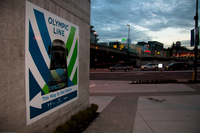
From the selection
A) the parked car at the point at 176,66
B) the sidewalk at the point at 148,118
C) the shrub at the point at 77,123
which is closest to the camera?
the shrub at the point at 77,123

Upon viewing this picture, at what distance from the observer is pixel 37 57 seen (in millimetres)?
3303

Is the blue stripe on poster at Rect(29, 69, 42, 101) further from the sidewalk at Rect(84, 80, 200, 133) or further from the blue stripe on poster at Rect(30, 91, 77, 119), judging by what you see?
the sidewalk at Rect(84, 80, 200, 133)

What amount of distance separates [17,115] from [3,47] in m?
1.34

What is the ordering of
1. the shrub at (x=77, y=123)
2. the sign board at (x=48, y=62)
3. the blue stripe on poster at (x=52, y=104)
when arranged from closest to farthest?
the sign board at (x=48, y=62)
the blue stripe on poster at (x=52, y=104)
the shrub at (x=77, y=123)

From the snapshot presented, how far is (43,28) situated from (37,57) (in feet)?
2.45

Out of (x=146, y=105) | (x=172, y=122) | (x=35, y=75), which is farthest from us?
(x=146, y=105)

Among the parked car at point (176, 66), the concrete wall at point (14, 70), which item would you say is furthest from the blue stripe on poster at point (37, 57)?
the parked car at point (176, 66)

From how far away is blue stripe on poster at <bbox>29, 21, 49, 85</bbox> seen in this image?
3121 mm

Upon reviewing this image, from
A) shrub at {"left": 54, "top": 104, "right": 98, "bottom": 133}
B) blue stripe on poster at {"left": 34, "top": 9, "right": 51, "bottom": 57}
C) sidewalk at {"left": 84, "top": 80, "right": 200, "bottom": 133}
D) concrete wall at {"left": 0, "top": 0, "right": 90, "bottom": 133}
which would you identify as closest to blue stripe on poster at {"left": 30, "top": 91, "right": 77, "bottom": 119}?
concrete wall at {"left": 0, "top": 0, "right": 90, "bottom": 133}

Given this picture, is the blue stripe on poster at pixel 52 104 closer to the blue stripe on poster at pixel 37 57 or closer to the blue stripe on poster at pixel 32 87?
the blue stripe on poster at pixel 32 87

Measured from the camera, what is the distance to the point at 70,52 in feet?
15.5

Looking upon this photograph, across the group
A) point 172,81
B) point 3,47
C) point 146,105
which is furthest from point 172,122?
point 172,81

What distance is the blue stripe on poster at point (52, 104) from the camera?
3.22 meters

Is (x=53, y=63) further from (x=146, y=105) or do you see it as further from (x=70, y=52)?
(x=146, y=105)
